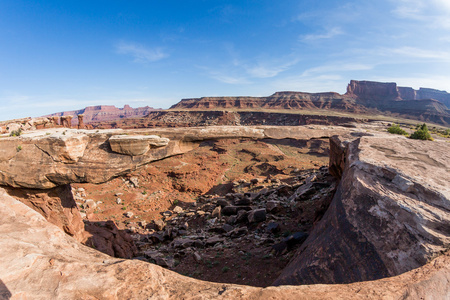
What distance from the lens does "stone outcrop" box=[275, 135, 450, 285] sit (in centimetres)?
275

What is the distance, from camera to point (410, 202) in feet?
10.4

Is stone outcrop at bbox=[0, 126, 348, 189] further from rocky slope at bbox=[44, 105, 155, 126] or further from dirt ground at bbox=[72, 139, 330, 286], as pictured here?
rocky slope at bbox=[44, 105, 155, 126]

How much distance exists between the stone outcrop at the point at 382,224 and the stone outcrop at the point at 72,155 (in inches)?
204

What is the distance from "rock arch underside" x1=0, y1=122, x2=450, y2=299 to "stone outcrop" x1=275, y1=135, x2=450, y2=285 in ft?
0.05

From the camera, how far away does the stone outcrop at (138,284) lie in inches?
84.3

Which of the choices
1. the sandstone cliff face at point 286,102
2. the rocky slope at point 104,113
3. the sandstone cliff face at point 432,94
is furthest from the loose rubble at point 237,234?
the rocky slope at point 104,113

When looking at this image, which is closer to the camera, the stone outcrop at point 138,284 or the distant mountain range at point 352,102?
the stone outcrop at point 138,284

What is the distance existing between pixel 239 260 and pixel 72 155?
5912 mm

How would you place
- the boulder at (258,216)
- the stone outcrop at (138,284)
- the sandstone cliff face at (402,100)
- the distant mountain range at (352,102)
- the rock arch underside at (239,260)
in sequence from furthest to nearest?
the distant mountain range at (352,102)
the sandstone cliff face at (402,100)
the boulder at (258,216)
the rock arch underside at (239,260)
the stone outcrop at (138,284)

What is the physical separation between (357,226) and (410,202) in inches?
33.3

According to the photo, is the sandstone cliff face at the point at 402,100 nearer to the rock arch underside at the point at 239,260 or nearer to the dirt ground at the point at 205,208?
the dirt ground at the point at 205,208

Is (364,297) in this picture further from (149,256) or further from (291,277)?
(149,256)

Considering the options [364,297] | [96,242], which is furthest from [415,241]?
[96,242]

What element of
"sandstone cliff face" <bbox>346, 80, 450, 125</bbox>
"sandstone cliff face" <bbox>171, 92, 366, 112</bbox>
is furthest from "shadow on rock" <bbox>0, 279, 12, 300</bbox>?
"sandstone cliff face" <bbox>171, 92, 366, 112</bbox>
